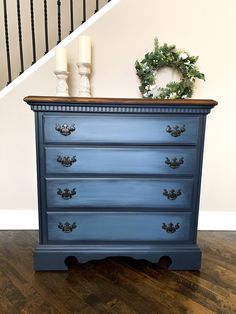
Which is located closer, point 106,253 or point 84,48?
point 106,253

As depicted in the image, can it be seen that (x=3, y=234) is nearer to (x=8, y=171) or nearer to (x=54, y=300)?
(x=8, y=171)

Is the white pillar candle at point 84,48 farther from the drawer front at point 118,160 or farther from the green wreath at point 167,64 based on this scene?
the drawer front at point 118,160

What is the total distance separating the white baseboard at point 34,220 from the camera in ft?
6.83

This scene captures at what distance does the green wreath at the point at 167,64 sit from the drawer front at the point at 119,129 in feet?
1.23

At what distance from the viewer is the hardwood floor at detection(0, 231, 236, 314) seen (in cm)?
127

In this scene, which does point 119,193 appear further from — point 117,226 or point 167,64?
point 167,64

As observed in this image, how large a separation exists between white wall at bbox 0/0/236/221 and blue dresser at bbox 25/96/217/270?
643mm

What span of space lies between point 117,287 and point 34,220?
1.00 m

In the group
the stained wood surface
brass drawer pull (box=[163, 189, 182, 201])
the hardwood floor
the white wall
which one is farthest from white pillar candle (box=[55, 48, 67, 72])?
the hardwood floor

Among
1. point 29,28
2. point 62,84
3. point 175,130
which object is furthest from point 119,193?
point 29,28

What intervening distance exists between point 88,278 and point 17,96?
4.64ft

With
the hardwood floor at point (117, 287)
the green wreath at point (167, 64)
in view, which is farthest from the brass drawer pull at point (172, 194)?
the green wreath at point (167, 64)

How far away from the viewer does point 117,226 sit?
1.53 metres

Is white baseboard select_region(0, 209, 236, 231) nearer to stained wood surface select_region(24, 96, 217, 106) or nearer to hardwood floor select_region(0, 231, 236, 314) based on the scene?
hardwood floor select_region(0, 231, 236, 314)
